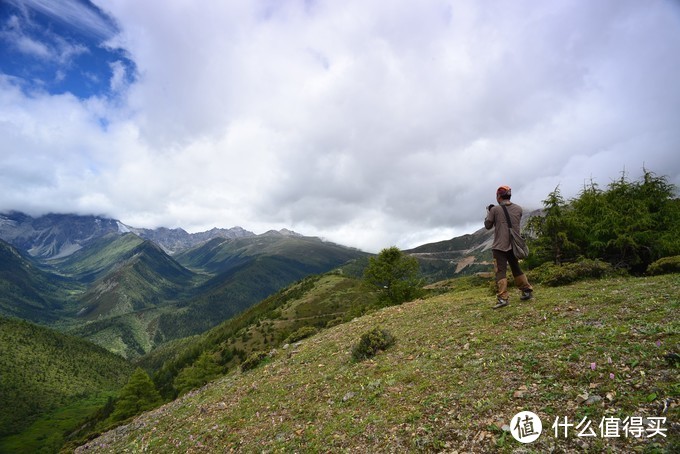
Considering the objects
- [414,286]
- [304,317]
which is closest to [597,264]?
[414,286]

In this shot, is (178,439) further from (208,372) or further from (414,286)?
(208,372)

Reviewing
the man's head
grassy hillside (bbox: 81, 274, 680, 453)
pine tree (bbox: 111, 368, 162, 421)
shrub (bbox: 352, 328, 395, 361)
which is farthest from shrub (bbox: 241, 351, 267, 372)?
pine tree (bbox: 111, 368, 162, 421)

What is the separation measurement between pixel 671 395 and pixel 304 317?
191 meters

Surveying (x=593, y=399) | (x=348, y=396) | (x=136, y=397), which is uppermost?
(x=593, y=399)

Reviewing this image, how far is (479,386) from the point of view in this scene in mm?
8672

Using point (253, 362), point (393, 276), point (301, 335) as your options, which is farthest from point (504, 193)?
point (393, 276)

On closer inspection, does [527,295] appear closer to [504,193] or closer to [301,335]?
[504,193]

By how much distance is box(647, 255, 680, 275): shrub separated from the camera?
16.9 metres

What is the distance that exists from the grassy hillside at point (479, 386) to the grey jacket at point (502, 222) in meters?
2.90

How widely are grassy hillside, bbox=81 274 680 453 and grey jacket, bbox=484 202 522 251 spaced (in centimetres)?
290

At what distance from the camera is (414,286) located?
53500 mm

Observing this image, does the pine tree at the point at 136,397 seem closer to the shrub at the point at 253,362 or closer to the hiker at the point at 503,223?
the shrub at the point at 253,362

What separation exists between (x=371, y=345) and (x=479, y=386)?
6.91 meters

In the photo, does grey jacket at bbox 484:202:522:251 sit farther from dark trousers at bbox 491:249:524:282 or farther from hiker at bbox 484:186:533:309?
dark trousers at bbox 491:249:524:282
